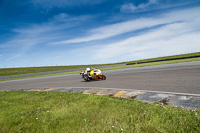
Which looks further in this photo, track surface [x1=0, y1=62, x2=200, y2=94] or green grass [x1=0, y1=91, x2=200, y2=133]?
track surface [x1=0, y1=62, x2=200, y2=94]

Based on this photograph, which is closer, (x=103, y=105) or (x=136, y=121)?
(x=136, y=121)

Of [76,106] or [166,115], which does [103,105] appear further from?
[166,115]

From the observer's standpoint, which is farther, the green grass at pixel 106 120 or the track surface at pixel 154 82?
the track surface at pixel 154 82

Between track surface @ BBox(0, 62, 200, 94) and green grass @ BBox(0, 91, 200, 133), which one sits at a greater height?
track surface @ BBox(0, 62, 200, 94)

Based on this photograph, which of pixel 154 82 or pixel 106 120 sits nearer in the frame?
pixel 106 120

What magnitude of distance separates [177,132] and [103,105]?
245 cm

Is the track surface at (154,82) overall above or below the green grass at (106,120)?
above

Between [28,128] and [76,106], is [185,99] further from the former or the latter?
[28,128]

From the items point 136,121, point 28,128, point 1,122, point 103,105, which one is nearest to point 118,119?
point 136,121

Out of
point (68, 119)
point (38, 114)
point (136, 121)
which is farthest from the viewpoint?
point (38, 114)

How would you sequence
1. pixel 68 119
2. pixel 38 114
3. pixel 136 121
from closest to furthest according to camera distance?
1. pixel 136 121
2. pixel 68 119
3. pixel 38 114

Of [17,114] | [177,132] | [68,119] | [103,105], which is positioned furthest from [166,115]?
[17,114]

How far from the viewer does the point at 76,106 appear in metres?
4.85

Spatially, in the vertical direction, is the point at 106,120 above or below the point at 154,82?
below
